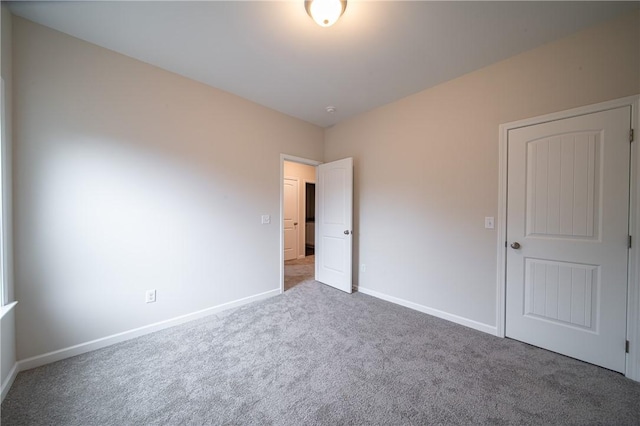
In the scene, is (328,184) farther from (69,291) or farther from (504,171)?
(69,291)

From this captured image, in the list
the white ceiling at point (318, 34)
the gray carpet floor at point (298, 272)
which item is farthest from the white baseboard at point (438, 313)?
the white ceiling at point (318, 34)

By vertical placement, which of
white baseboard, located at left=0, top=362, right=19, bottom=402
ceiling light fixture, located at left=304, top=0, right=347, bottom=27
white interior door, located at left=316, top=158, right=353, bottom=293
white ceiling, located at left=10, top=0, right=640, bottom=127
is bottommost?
white baseboard, located at left=0, top=362, right=19, bottom=402

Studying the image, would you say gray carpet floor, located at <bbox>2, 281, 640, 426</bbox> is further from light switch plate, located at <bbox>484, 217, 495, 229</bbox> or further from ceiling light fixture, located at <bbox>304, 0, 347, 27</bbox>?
ceiling light fixture, located at <bbox>304, 0, 347, 27</bbox>

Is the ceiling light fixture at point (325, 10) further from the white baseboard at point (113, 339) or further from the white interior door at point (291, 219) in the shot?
the white interior door at point (291, 219)

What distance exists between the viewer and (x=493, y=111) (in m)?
2.23

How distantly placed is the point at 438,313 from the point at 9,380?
367 centimetres

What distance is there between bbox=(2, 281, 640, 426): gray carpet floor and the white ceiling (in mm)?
2667

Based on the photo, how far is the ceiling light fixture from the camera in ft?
5.00

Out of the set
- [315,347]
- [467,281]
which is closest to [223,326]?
[315,347]

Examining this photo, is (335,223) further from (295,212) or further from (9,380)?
(9,380)

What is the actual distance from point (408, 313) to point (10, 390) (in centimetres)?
336

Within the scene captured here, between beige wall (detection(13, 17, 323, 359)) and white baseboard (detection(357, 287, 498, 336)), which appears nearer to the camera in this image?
beige wall (detection(13, 17, 323, 359))

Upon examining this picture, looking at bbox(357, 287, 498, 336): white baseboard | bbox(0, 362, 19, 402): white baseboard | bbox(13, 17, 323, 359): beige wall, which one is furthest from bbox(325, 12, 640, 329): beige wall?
bbox(0, 362, 19, 402): white baseboard

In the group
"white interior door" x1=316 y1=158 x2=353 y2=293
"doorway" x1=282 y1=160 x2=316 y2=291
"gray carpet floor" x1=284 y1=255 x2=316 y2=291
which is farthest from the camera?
"doorway" x1=282 y1=160 x2=316 y2=291
